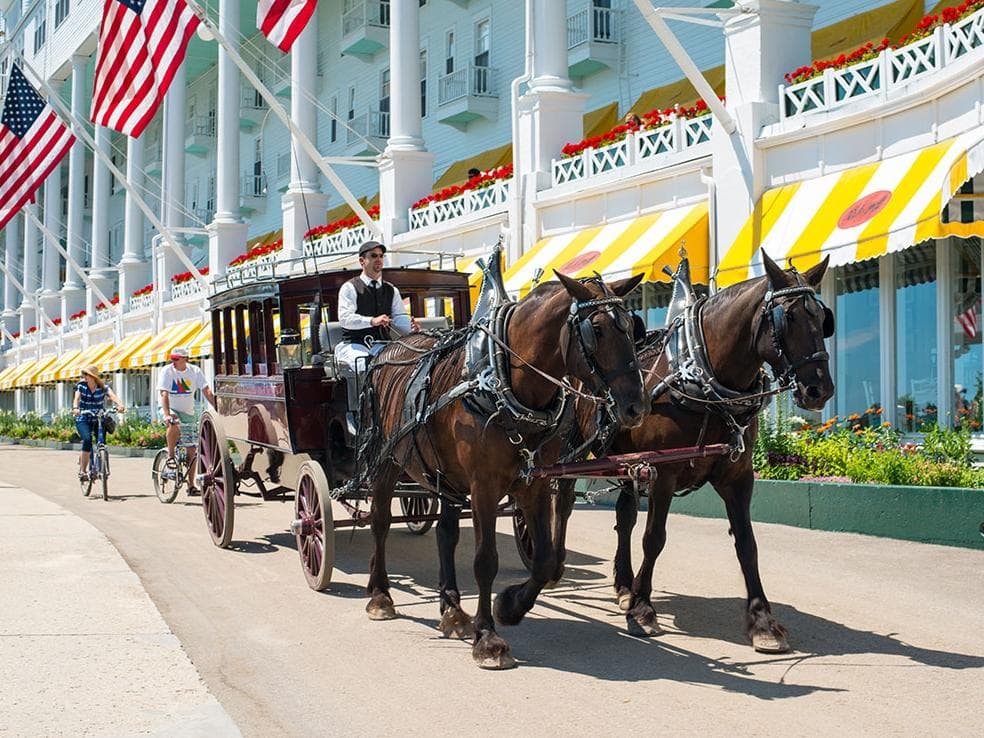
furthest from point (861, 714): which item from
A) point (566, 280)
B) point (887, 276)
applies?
point (887, 276)

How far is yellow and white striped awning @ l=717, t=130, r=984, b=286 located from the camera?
12.9m

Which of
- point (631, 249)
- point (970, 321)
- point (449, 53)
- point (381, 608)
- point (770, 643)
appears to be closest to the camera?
point (770, 643)

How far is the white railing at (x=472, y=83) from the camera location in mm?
31750

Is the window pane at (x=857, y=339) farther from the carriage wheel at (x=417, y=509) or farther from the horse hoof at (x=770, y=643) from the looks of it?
the horse hoof at (x=770, y=643)

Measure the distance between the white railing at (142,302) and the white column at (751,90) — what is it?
30707 millimetres

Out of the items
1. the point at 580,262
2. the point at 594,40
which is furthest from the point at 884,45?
the point at 594,40

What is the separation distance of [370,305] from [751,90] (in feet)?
32.8

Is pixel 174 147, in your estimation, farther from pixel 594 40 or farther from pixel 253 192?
pixel 594 40

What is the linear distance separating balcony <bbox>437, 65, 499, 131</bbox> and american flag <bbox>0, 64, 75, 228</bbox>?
9.83 m

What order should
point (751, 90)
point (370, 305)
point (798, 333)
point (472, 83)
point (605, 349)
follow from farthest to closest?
point (472, 83) < point (751, 90) < point (370, 305) < point (798, 333) < point (605, 349)

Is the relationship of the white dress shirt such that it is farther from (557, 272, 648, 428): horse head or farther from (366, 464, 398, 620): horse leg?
(557, 272, 648, 428): horse head

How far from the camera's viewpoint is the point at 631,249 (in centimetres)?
1819

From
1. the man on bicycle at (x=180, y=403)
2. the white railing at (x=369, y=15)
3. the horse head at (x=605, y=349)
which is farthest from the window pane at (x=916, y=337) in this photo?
the white railing at (x=369, y=15)

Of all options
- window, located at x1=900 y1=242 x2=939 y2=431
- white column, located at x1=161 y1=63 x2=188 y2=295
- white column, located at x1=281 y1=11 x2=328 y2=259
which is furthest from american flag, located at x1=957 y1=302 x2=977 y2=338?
white column, located at x1=161 y1=63 x2=188 y2=295
